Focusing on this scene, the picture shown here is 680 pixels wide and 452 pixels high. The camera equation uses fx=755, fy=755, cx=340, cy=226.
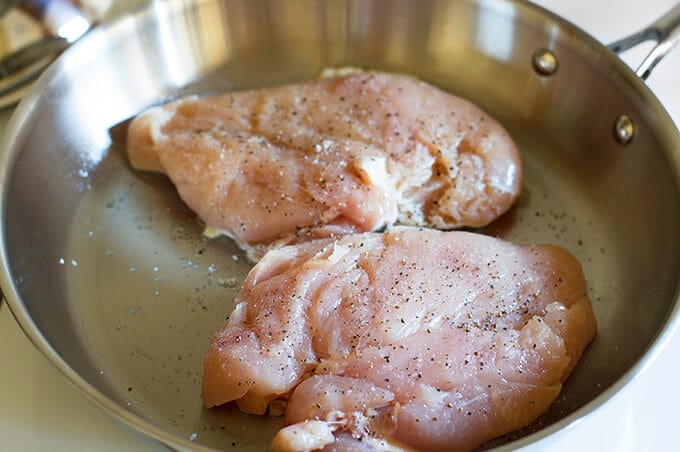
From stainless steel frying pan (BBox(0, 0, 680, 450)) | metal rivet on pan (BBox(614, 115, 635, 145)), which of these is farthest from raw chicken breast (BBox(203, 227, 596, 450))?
metal rivet on pan (BBox(614, 115, 635, 145))

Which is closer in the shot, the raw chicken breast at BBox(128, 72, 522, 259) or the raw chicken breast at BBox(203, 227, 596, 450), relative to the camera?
the raw chicken breast at BBox(203, 227, 596, 450)

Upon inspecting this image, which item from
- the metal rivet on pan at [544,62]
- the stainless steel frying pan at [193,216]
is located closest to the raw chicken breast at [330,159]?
the stainless steel frying pan at [193,216]

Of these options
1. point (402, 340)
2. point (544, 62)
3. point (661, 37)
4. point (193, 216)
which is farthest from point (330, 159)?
point (661, 37)

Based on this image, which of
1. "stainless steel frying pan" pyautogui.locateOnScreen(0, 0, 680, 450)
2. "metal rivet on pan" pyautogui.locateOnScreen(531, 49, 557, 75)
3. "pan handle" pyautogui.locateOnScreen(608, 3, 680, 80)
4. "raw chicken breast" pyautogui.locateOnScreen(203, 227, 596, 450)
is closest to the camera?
"raw chicken breast" pyautogui.locateOnScreen(203, 227, 596, 450)

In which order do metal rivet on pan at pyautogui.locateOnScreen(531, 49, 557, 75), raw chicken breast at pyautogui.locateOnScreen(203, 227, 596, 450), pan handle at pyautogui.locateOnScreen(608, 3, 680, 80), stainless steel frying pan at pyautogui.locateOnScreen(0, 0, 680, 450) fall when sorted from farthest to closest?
metal rivet on pan at pyautogui.locateOnScreen(531, 49, 557, 75), pan handle at pyautogui.locateOnScreen(608, 3, 680, 80), stainless steel frying pan at pyautogui.locateOnScreen(0, 0, 680, 450), raw chicken breast at pyautogui.locateOnScreen(203, 227, 596, 450)

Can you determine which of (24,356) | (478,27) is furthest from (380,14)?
(24,356)

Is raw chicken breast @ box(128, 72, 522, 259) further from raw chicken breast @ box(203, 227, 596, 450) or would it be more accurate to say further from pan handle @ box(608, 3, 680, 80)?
pan handle @ box(608, 3, 680, 80)
